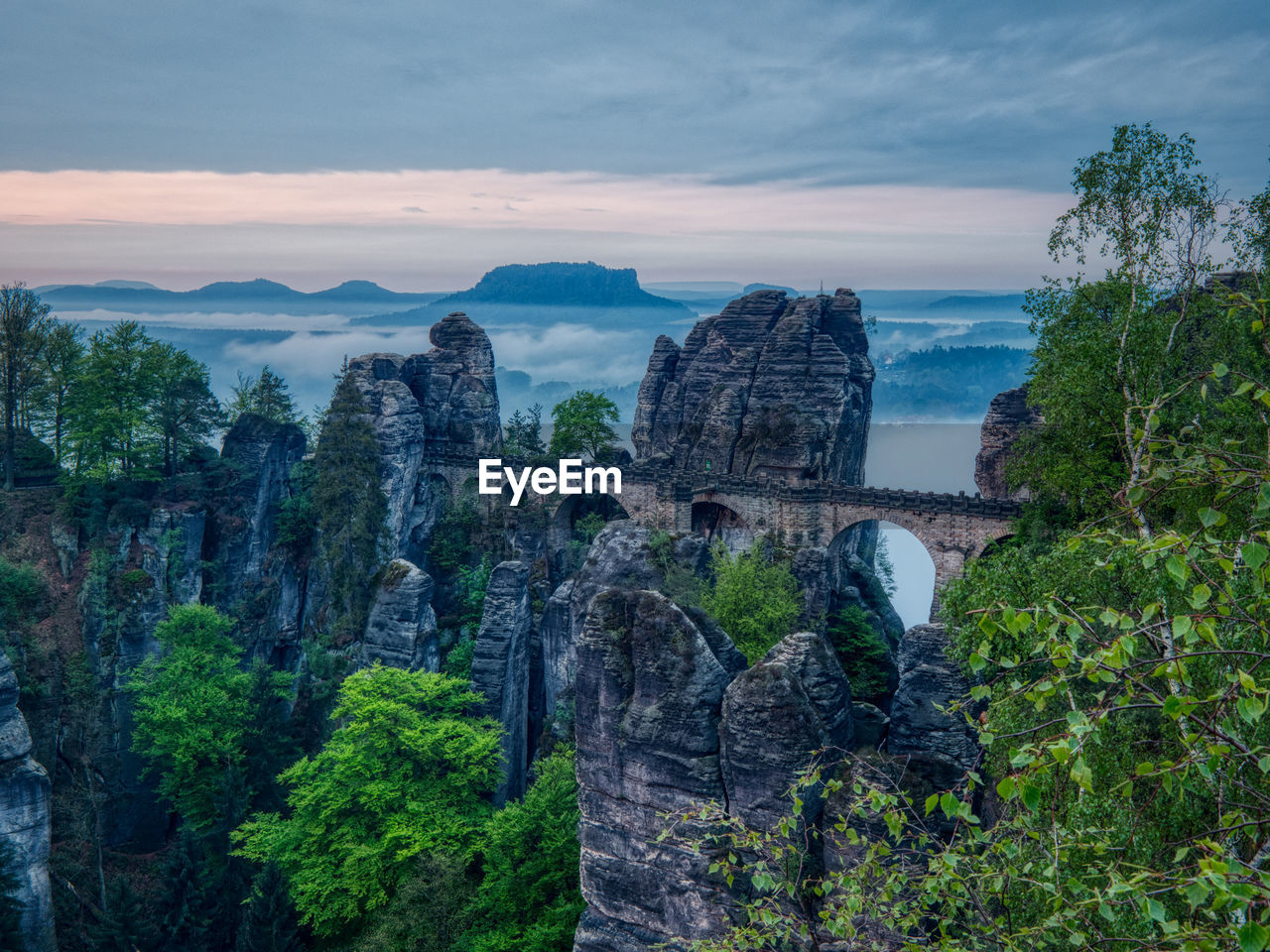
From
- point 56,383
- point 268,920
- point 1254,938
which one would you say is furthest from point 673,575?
point 56,383

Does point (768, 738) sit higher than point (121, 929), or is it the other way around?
point (768, 738)

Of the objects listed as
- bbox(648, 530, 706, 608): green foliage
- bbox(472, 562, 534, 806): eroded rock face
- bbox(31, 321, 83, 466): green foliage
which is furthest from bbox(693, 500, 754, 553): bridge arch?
bbox(31, 321, 83, 466): green foliage

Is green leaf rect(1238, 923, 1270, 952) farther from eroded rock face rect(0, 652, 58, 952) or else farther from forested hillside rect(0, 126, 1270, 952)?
eroded rock face rect(0, 652, 58, 952)

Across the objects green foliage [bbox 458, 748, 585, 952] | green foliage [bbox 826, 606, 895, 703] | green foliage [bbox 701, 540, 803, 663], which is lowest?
green foliage [bbox 458, 748, 585, 952]

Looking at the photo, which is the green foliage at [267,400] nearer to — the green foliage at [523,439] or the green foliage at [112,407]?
the green foliage at [112,407]

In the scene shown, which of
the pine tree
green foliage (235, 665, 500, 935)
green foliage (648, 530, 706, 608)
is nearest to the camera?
the pine tree

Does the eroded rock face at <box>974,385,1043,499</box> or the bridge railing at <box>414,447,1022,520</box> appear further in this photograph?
the eroded rock face at <box>974,385,1043,499</box>

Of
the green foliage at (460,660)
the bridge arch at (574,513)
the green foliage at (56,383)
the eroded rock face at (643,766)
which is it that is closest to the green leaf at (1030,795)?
the eroded rock face at (643,766)

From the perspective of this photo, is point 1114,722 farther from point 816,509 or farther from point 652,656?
point 816,509
